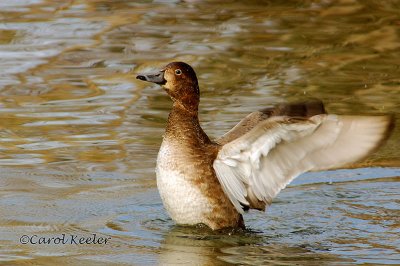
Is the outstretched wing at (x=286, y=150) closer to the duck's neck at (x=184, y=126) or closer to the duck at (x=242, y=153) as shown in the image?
the duck at (x=242, y=153)

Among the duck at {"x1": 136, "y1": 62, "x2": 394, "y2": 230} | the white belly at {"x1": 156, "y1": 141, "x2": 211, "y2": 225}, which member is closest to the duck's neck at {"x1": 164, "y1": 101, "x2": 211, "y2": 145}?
the duck at {"x1": 136, "y1": 62, "x2": 394, "y2": 230}

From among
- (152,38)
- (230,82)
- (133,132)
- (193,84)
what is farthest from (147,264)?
(152,38)

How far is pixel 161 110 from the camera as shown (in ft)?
37.4

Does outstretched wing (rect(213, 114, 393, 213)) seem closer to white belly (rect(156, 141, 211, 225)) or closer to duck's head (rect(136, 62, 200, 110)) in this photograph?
white belly (rect(156, 141, 211, 225))

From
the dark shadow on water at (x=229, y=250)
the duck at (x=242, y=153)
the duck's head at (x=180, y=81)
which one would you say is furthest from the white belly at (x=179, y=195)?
the duck's head at (x=180, y=81)

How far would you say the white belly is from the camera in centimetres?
770

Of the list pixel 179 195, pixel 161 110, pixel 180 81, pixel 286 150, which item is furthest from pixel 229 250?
pixel 161 110

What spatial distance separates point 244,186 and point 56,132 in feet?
10.7

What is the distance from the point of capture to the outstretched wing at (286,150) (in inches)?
287

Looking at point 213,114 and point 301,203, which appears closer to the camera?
point 301,203

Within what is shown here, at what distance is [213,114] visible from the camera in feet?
36.7

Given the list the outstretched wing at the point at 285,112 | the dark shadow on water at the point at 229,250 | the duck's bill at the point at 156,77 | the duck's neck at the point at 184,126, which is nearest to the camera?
the dark shadow on water at the point at 229,250

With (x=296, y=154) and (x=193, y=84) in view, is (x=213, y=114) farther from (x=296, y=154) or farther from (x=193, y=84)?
(x=296, y=154)

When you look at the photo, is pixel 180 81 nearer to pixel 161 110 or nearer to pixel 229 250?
pixel 229 250
